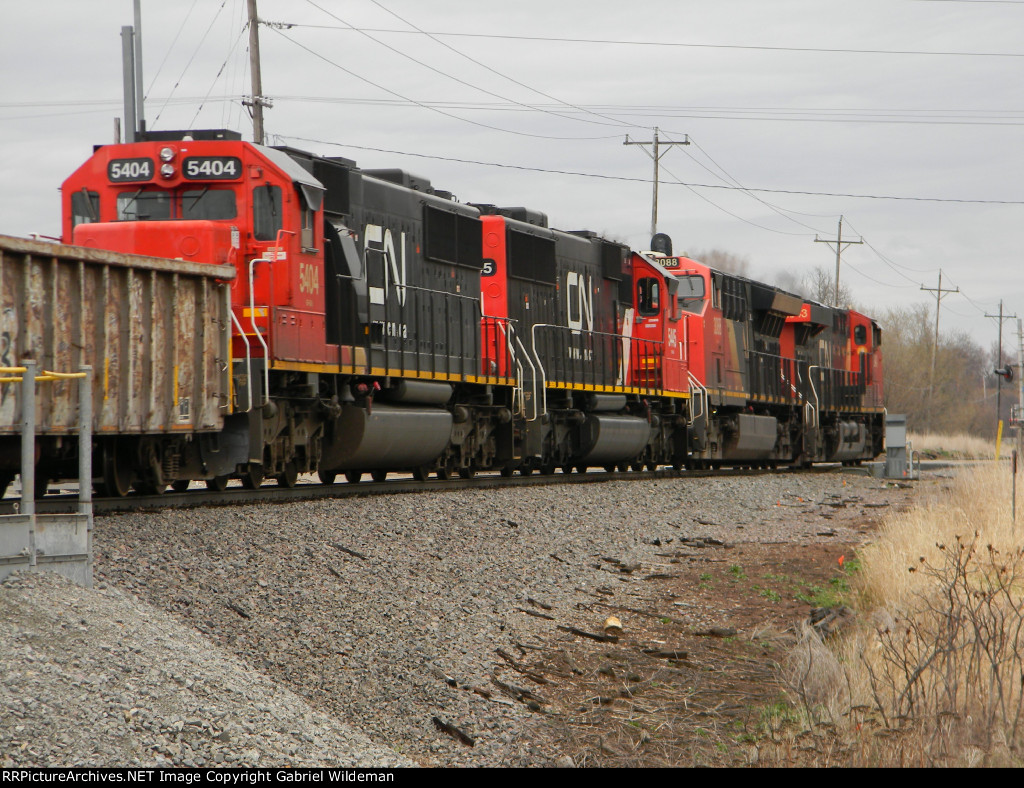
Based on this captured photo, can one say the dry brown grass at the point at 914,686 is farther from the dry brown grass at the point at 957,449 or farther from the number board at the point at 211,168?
the dry brown grass at the point at 957,449

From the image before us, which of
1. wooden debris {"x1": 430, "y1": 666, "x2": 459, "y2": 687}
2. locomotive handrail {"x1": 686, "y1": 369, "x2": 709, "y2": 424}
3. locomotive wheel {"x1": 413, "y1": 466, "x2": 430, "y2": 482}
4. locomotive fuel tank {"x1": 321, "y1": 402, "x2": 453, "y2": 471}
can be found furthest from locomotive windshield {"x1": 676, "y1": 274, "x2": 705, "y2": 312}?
wooden debris {"x1": 430, "y1": 666, "x2": 459, "y2": 687}

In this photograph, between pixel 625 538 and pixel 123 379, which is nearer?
pixel 123 379

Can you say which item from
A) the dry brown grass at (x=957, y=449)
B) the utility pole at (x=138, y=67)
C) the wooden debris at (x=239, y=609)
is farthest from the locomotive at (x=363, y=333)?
the dry brown grass at (x=957, y=449)

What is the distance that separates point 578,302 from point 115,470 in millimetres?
10681

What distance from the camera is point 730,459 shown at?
25.3 m

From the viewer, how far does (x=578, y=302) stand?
20078mm

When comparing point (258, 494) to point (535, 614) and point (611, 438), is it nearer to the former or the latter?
point (535, 614)

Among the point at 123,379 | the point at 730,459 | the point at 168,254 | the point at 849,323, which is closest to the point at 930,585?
the point at 123,379

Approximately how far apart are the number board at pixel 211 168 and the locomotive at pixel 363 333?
0.02 metres

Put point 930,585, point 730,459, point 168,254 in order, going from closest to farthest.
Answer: point 930,585 → point 168,254 → point 730,459

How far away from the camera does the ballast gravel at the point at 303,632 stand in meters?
5.23

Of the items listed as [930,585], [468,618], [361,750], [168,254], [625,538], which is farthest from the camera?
[625,538]

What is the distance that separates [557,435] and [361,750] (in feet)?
44.9
